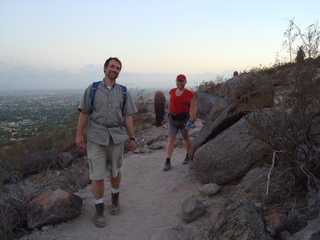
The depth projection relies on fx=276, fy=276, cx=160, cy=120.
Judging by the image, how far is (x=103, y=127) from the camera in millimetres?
3707

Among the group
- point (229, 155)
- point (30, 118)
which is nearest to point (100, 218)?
point (229, 155)

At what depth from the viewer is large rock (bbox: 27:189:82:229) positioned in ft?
12.5

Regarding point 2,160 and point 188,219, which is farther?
point 2,160

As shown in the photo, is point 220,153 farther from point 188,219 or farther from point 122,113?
point 122,113

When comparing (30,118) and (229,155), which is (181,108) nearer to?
(229,155)

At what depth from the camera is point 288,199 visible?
10.9ft

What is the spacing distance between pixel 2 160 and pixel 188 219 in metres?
6.82

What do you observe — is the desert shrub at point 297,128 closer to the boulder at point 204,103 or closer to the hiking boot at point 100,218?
the hiking boot at point 100,218

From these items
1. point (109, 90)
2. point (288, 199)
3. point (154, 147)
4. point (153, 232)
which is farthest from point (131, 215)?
point (154, 147)

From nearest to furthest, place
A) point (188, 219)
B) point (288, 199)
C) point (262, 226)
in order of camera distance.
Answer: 1. point (262, 226)
2. point (288, 199)
3. point (188, 219)

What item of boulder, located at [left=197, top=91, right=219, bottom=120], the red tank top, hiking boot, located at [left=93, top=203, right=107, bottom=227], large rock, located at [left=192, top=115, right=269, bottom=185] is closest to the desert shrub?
large rock, located at [left=192, top=115, right=269, bottom=185]

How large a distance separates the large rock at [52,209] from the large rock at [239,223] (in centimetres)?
213

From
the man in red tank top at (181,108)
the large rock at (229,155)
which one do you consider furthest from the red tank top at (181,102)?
the large rock at (229,155)

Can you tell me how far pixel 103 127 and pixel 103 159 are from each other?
18.1 inches
